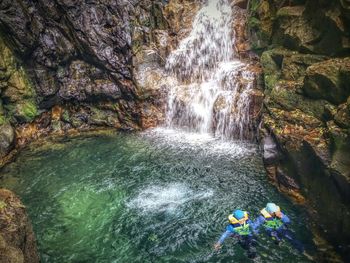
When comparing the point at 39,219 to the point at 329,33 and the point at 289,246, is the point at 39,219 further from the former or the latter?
the point at 329,33

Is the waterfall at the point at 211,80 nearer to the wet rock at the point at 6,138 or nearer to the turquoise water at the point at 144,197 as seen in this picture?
the turquoise water at the point at 144,197

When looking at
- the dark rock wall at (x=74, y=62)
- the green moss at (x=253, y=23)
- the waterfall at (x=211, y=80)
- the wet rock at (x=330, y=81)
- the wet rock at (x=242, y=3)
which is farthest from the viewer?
the wet rock at (x=242, y=3)

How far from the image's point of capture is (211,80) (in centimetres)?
2108

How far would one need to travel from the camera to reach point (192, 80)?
867 inches

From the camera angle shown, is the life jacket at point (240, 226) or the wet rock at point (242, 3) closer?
the life jacket at point (240, 226)

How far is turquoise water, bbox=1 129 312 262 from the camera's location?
10625mm

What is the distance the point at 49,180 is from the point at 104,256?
7.24 metres

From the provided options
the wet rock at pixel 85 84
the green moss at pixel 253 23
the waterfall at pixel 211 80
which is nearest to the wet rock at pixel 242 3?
the waterfall at pixel 211 80

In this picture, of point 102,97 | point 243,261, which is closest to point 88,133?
point 102,97

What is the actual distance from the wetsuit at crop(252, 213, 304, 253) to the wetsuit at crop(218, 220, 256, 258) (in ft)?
1.24

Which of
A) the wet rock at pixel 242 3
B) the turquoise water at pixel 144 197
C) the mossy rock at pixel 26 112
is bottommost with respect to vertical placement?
the turquoise water at pixel 144 197

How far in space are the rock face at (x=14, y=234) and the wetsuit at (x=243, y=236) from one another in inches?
224

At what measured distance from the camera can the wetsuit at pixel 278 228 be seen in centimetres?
977

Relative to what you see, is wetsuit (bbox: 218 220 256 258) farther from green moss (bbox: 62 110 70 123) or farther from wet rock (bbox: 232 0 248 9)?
wet rock (bbox: 232 0 248 9)
